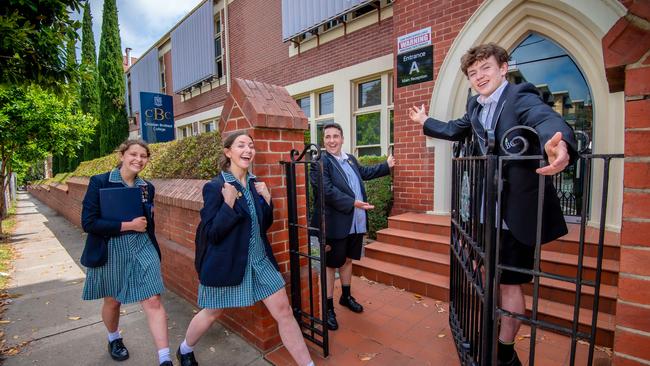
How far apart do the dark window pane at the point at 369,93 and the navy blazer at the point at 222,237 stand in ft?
17.4

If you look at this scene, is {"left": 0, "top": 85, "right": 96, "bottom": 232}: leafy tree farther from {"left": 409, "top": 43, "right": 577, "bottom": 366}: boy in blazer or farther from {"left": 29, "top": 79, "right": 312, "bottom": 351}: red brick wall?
{"left": 409, "top": 43, "right": 577, "bottom": 366}: boy in blazer

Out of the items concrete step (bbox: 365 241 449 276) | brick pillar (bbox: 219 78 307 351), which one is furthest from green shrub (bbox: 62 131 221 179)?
concrete step (bbox: 365 241 449 276)

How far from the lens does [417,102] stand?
519 cm

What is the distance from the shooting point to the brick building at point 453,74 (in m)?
1.19

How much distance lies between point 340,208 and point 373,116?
4466 mm

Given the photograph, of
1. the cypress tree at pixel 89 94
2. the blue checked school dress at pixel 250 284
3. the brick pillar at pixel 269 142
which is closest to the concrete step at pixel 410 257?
the brick pillar at pixel 269 142

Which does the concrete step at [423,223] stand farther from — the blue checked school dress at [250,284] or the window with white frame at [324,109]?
the window with white frame at [324,109]

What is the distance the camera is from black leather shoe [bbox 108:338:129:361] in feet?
8.56

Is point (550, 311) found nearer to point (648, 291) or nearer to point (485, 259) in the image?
point (485, 259)

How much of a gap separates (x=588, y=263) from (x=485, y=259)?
2373 millimetres

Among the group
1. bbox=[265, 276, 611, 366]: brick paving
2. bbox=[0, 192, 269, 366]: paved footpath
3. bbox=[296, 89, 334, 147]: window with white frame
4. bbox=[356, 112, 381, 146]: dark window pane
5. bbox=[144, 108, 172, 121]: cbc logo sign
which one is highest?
bbox=[144, 108, 172, 121]: cbc logo sign

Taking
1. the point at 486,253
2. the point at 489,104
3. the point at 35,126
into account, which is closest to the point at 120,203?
Answer: the point at 486,253

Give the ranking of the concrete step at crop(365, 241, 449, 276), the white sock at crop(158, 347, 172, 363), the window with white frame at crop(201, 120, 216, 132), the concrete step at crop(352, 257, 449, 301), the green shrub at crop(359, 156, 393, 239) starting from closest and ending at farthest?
the white sock at crop(158, 347, 172, 363) → the concrete step at crop(352, 257, 449, 301) → the concrete step at crop(365, 241, 449, 276) → the green shrub at crop(359, 156, 393, 239) → the window with white frame at crop(201, 120, 216, 132)

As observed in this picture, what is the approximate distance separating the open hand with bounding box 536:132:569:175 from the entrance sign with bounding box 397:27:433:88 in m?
3.96
